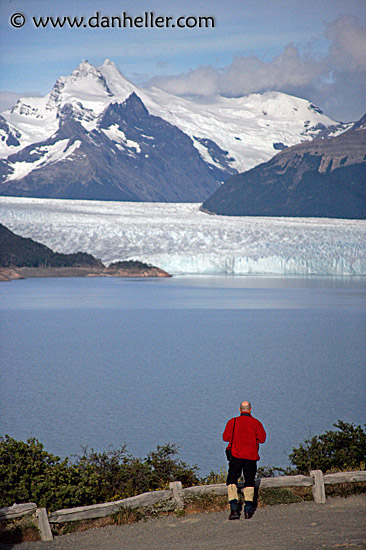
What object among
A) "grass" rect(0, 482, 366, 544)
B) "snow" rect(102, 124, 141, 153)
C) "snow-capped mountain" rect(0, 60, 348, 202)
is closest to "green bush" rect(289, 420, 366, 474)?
"grass" rect(0, 482, 366, 544)

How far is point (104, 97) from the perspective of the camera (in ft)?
567

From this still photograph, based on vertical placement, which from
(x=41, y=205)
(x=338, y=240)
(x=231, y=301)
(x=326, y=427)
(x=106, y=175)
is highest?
(x=106, y=175)

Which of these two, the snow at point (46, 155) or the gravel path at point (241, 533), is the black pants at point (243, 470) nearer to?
the gravel path at point (241, 533)

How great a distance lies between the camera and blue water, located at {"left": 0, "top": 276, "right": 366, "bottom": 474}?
8266 mm

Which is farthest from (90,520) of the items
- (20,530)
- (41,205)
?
(41,205)

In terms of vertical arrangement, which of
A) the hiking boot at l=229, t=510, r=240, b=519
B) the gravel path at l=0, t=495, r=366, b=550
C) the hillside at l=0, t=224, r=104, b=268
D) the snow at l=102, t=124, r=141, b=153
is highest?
the snow at l=102, t=124, r=141, b=153

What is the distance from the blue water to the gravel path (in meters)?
2.33

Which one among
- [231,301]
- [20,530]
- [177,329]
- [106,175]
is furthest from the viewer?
[106,175]

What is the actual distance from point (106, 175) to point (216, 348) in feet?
422

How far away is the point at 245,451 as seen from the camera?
456 cm

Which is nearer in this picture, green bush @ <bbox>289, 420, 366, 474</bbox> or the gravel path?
the gravel path

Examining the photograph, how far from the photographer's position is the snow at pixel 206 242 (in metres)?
36.0

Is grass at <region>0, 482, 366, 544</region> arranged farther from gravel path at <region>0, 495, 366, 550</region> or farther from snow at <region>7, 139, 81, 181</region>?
snow at <region>7, 139, 81, 181</region>

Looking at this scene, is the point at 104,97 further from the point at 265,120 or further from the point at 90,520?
the point at 90,520
